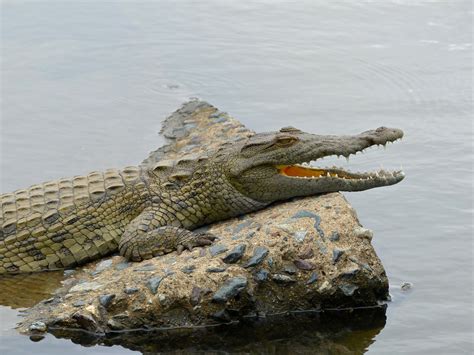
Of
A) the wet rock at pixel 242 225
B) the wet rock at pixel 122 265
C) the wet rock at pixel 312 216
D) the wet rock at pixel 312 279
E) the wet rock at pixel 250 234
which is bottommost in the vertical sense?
the wet rock at pixel 122 265

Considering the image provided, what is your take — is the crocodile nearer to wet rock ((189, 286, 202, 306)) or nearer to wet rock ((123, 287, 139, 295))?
wet rock ((123, 287, 139, 295))

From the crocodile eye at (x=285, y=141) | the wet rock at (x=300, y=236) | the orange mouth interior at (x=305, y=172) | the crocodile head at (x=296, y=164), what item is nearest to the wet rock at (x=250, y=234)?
the wet rock at (x=300, y=236)

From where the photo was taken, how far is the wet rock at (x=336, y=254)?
760cm

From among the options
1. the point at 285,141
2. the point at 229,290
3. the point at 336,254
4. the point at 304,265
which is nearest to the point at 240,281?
the point at 229,290

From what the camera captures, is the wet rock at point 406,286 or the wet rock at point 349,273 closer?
the wet rock at point 349,273

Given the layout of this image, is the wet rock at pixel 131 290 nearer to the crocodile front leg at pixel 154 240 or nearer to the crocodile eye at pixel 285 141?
the crocodile front leg at pixel 154 240

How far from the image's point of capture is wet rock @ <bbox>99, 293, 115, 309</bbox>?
Answer: 7.35m

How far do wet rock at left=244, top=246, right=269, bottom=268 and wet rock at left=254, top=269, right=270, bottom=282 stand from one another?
7 cm

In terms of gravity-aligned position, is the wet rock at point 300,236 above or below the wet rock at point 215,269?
above

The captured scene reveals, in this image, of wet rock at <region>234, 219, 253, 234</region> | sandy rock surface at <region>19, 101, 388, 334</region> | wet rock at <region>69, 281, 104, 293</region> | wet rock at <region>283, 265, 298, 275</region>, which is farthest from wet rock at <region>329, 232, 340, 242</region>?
wet rock at <region>69, 281, 104, 293</region>

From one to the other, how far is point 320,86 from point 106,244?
499 centimetres

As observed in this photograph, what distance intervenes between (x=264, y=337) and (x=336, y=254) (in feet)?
2.79

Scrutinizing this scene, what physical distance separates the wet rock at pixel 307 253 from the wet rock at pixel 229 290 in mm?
476

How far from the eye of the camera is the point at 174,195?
852cm
